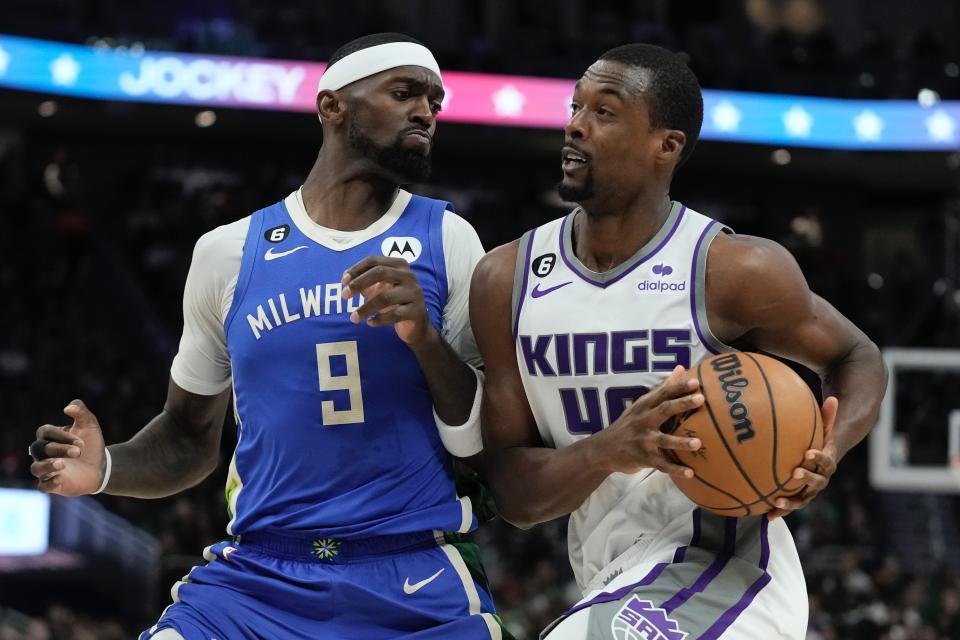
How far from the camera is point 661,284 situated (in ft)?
13.5

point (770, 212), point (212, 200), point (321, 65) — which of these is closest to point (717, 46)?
point (770, 212)

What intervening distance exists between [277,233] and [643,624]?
5.62 feet

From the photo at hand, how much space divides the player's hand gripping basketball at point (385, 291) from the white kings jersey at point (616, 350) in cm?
40

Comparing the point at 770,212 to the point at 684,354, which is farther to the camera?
the point at 770,212

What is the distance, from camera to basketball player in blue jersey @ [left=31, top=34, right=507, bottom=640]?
4203mm

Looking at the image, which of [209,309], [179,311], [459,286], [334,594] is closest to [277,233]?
[209,309]

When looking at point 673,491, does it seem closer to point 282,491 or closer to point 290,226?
point 282,491

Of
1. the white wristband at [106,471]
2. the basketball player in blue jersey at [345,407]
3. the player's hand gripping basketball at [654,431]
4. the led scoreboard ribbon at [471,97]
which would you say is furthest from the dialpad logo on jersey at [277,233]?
the led scoreboard ribbon at [471,97]

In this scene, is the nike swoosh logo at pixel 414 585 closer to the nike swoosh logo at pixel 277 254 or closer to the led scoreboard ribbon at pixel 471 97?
the nike swoosh logo at pixel 277 254

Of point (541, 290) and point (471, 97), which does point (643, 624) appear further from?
point (471, 97)

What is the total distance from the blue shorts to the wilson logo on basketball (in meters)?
1.11

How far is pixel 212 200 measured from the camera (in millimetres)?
20844

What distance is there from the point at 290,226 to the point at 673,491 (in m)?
1.48

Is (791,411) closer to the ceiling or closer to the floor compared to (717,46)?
closer to the floor
